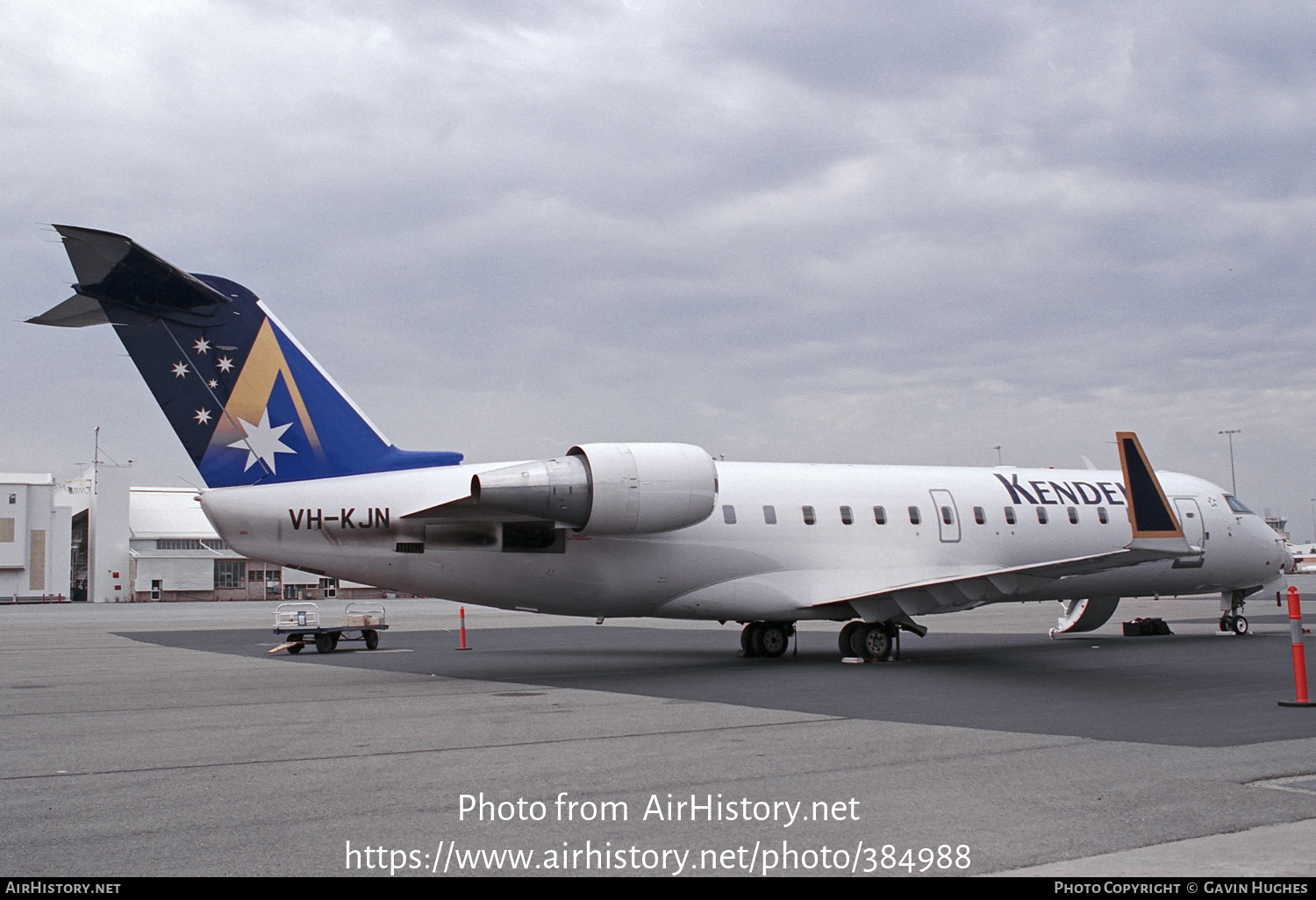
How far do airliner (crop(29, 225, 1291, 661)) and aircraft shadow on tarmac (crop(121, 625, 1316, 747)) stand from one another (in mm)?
1234

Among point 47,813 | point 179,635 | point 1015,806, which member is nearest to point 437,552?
point 47,813

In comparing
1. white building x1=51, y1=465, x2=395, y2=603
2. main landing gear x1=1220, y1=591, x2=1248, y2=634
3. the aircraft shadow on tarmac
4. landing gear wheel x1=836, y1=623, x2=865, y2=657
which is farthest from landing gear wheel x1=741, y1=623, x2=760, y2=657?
white building x1=51, y1=465, x2=395, y2=603

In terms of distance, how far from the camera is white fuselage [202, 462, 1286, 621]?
51.3ft

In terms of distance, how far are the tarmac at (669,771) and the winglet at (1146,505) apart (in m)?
1.85

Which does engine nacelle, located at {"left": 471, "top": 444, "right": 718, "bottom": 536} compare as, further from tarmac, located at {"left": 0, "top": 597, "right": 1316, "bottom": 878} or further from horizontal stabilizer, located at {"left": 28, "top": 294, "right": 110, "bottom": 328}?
horizontal stabilizer, located at {"left": 28, "top": 294, "right": 110, "bottom": 328}

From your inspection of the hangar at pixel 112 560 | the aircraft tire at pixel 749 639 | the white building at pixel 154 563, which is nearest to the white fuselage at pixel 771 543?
the aircraft tire at pixel 749 639

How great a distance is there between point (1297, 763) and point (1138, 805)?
236 centimetres

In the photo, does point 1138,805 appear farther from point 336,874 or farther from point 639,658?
point 639,658

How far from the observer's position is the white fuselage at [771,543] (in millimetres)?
15633

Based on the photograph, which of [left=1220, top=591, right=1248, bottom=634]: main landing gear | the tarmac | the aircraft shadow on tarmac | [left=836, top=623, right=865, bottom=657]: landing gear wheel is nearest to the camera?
the tarmac

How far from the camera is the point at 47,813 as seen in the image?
22.3 ft

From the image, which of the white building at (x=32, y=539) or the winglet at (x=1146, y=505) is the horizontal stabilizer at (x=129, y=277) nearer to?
the winglet at (x=1146, y=505)

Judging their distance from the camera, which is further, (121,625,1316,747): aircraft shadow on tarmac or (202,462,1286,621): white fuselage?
(202,462,1286,621): white fuselage

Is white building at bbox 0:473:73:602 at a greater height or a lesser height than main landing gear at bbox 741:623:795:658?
greater
